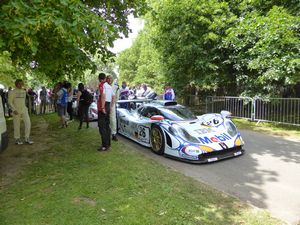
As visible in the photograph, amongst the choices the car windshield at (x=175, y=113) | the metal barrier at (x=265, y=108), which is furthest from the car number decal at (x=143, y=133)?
the metal barrier at (x=265, y=108)

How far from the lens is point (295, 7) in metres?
11.4

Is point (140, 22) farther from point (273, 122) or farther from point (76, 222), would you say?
point (76, 222)

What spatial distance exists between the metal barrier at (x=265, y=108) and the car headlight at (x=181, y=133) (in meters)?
5.91

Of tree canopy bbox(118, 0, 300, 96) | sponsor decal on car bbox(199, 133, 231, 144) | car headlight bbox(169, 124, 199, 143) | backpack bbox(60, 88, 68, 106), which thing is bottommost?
sponsor decal on car bbox(199, 133, 231, 144)

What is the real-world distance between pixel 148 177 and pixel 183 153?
1.30m

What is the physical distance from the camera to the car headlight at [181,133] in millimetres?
6033

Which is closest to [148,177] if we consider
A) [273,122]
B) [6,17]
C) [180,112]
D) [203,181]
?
[203,181]

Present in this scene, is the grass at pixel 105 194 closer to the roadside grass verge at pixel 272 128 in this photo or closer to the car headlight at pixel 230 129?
the car headlight at pixel 230 129

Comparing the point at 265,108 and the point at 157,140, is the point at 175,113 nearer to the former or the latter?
the point at 157,140

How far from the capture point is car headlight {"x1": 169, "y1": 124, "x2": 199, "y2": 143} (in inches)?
238

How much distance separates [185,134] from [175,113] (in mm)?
1223

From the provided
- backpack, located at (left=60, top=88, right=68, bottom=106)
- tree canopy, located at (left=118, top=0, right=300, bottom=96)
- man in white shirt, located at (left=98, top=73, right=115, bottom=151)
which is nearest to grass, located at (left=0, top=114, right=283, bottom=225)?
man in white shirt, located at (left=98, top=73, right=115, bottom=151)

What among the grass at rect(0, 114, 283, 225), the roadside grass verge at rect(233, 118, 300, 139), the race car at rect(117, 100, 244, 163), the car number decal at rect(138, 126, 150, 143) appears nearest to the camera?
the grass at rect(0, 114, 283, 225)

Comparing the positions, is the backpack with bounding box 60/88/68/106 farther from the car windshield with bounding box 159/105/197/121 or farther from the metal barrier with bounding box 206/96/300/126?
the metal barrier with bounding box 206/96/300/126
